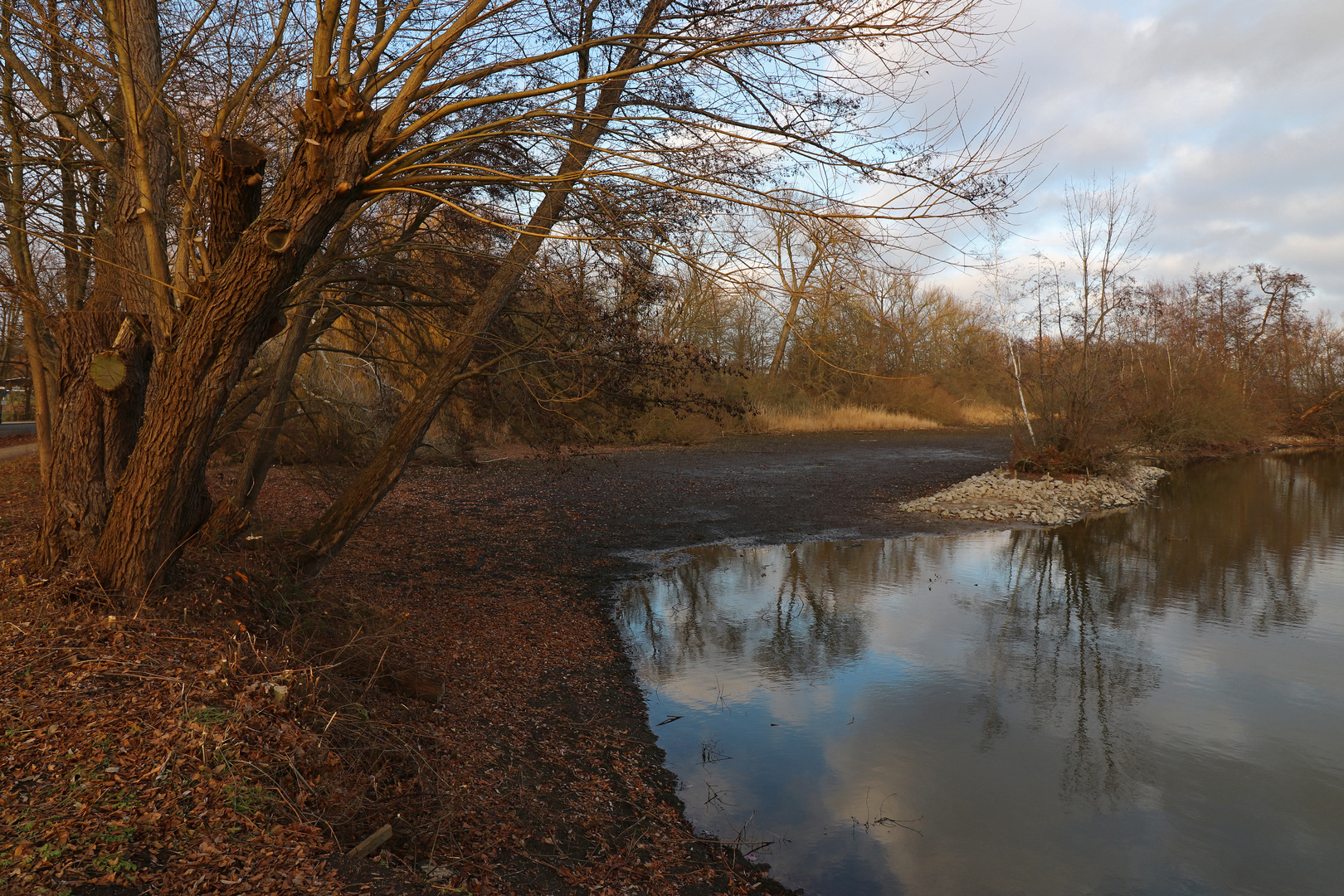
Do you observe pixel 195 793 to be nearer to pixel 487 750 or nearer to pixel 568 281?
pixel 487 750

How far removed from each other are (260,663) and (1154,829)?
224 inches

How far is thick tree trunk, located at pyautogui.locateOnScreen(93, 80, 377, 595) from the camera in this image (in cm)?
411

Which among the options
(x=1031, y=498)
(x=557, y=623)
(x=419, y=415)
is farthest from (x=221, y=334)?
(x=1031, y=498)

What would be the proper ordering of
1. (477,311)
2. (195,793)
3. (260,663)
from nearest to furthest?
1. (195,793)
2. (260,663)
3. (477,311)

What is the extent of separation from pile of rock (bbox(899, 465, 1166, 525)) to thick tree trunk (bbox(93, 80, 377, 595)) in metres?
14.8

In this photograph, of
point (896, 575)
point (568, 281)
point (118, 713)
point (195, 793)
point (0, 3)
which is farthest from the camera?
point (896, 575)

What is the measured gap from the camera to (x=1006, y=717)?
22.9ft

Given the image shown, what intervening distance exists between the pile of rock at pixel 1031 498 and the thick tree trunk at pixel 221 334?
14.8m

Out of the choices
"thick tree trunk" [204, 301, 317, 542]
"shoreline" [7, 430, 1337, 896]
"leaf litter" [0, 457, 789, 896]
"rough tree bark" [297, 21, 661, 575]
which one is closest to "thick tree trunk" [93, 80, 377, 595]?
"leaf litter" [0, 457, 789, 896]

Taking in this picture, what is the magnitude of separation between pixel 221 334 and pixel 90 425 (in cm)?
168

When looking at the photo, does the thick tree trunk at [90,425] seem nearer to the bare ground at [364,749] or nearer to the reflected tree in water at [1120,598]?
the bare ground at [364,749]

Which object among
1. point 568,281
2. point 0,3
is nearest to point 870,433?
point 568,281

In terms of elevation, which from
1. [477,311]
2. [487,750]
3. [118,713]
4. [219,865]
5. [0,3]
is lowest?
[487,750]

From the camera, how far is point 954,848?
16.4ft
